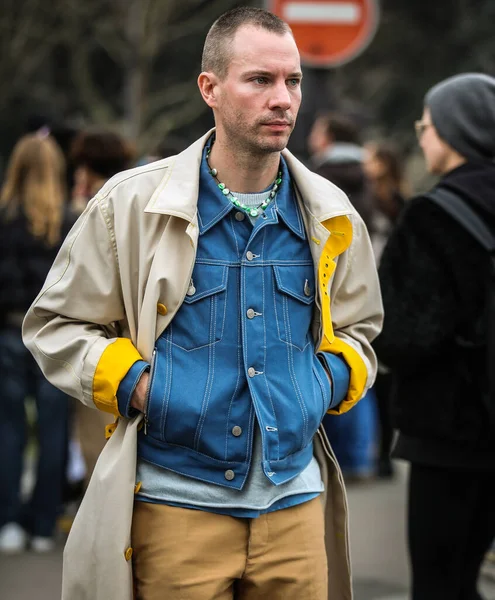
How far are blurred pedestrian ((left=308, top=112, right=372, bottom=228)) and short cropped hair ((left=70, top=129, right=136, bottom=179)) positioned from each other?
1203mm

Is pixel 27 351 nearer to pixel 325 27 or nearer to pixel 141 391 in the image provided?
pixel 325 27

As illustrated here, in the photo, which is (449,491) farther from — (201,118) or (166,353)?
(201,118)

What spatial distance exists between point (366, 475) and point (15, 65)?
33.2 ft

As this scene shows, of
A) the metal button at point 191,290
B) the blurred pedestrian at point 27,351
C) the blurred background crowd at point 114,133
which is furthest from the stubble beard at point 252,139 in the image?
the blurred pedestrian at point 27,351

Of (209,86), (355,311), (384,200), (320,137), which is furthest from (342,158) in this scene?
(209,86)

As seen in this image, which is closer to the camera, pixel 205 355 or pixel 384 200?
pixel 205 355

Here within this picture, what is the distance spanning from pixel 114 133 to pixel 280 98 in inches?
137

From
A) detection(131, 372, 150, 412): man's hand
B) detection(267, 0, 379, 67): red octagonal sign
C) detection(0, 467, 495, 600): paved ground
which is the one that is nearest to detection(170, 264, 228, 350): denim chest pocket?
detection(131, 372, 150, 412): man's hand

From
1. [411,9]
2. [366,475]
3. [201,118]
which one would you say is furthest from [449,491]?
[411,9]

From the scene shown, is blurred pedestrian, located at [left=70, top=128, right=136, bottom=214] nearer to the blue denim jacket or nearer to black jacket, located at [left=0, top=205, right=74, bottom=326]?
black jacket, located at [left=0, top=205, right=74, bottom=326]

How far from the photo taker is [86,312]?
10.6 ft

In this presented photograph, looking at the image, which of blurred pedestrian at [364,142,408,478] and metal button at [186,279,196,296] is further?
blurred pedestrian at [364,142,408,478]

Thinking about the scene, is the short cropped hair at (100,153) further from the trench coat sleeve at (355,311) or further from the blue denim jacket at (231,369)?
the blue denim jacket at (231,369)

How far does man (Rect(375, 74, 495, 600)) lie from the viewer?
4.04 metres
